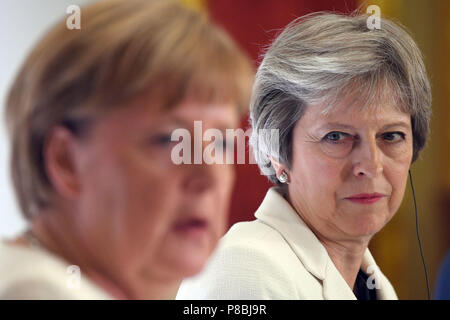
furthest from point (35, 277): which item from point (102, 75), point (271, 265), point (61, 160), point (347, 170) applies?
point (347, 170)

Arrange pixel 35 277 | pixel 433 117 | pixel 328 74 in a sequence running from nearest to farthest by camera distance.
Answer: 1. pixel 35 277
2. pixel 328 74
3. pixel 433 117

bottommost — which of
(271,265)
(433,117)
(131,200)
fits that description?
(271,265)

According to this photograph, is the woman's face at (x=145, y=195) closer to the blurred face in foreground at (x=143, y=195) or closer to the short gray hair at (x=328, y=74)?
the blurred face in foreground at (x=143, y=195)

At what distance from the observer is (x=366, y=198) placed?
100 centimetres

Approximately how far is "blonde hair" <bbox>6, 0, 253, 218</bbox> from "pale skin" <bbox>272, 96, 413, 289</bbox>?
295 millimetres

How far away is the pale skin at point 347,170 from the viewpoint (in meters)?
0.98

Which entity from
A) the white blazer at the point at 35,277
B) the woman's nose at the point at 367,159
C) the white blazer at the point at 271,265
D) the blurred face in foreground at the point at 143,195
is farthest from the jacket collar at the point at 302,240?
the white blazer at the point at 35,277

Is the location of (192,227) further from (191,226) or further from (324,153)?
(324,153)

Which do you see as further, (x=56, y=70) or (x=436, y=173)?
(x=436, y=173)
